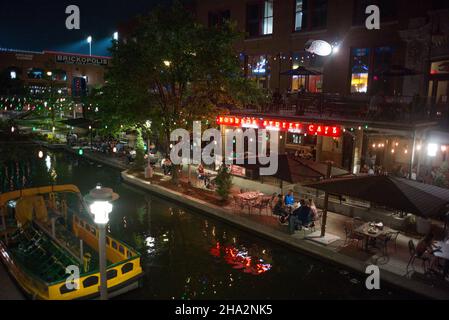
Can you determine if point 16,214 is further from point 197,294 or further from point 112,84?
point 112,84

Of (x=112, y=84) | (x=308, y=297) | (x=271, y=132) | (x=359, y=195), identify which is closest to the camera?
(x=308, y=297)

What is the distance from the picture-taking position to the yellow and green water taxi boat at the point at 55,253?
1103cm

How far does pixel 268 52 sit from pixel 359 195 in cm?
1819

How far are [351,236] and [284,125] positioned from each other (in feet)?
32.5

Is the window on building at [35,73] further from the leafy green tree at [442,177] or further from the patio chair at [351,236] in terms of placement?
the patio chair at [351,236]

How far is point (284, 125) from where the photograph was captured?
23031mm

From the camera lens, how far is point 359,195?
13836mm

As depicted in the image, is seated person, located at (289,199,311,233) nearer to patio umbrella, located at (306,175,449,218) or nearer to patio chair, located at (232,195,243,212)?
patio umbrella, located at (306,175,449,218)

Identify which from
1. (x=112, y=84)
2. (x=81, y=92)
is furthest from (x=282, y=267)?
(x=81, y=92)

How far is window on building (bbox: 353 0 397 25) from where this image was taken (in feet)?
73.3

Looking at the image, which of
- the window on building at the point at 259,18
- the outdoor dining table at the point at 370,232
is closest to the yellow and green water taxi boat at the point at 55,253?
the outdoor dining table at the point at 370,232

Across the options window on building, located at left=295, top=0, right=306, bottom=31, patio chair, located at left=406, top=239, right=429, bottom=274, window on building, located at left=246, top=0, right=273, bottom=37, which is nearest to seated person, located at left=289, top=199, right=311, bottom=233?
patio chair, located at left=406, top=239, right=429, bottom=274

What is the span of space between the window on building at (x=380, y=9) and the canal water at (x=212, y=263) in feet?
50.0

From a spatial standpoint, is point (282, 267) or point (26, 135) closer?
point (282, 267)
